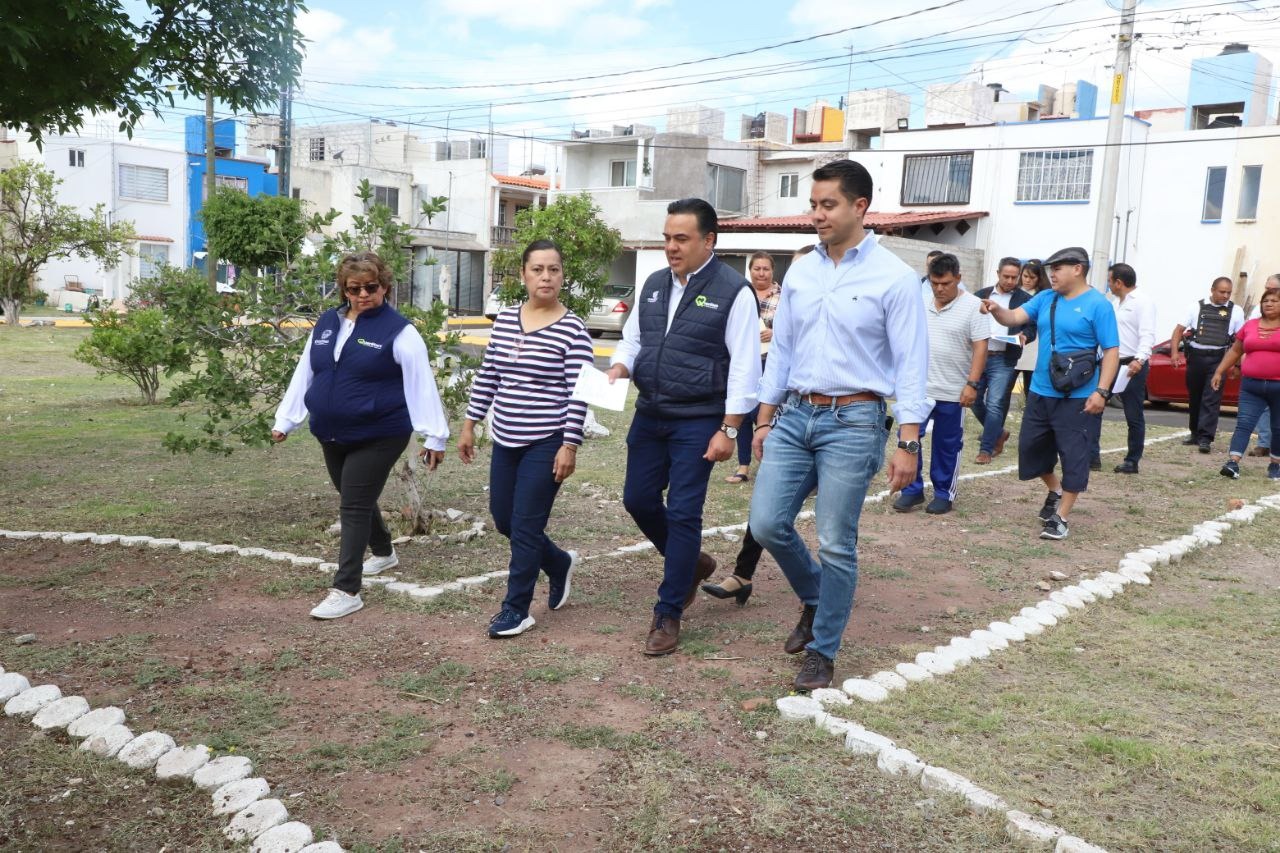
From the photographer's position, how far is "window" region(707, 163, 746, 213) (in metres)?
42.5

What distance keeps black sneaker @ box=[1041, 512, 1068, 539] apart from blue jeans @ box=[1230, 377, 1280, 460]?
11.6ft

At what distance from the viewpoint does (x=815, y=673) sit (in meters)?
4.30

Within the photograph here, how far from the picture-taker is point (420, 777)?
3533 millimetres

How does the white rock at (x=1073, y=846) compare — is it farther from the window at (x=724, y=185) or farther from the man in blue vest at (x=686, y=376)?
the window at (x=724, y=185)

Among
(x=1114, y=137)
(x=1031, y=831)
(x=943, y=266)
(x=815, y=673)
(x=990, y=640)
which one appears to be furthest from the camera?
(x=1114, y=137)

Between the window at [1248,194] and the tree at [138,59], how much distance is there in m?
26.7

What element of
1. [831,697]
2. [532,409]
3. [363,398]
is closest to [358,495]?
[363,398]

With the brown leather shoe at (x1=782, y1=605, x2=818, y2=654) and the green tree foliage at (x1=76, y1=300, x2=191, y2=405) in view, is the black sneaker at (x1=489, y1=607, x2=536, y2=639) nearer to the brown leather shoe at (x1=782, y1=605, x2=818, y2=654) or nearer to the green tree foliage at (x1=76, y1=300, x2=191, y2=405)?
the brown leather shoe at (x1=782, y1=605, x2=818, y2=654)

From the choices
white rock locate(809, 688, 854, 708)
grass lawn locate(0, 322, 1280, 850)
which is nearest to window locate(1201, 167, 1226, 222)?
grass lawn locate(0, 322, 1280, 850)

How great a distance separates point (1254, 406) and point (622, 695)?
26.1 ft

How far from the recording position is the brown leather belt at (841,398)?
167 inches

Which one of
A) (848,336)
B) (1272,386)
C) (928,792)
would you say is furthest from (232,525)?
(1272,386)

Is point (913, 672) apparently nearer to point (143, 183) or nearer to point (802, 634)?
point (802, 634)

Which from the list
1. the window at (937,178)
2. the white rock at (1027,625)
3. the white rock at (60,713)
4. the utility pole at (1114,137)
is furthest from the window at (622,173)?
the white rock at (60,713)
